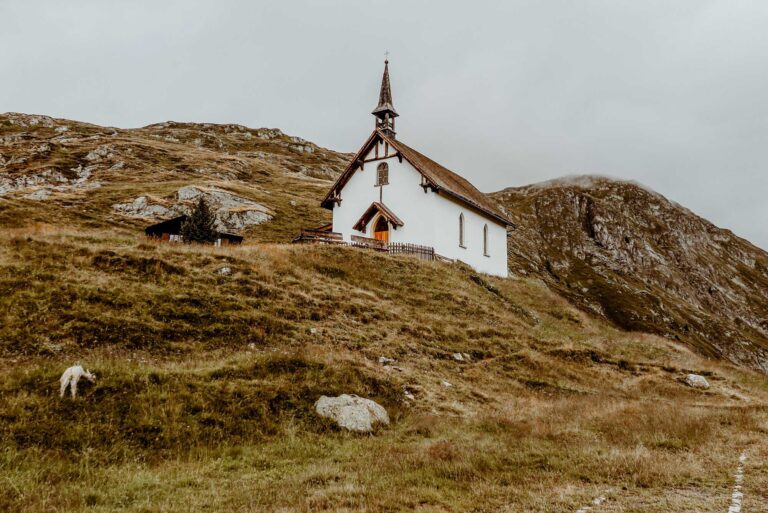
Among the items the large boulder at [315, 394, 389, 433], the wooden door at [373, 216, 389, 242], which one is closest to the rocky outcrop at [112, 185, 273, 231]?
the wooden door at [373, 216, 389, 242]

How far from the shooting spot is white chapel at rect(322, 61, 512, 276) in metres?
37.9

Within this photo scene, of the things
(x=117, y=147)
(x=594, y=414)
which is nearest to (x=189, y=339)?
(x=594, y=414)

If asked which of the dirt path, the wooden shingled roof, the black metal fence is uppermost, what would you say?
the wooden shingled roof

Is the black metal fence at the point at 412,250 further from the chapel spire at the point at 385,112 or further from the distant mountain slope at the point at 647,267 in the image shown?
the distant mountain slope at the point at 647,267

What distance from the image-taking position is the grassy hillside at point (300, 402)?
8.02 meters

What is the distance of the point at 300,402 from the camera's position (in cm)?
1238

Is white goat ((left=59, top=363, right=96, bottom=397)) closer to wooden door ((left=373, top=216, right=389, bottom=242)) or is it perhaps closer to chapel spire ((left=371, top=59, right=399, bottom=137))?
wooden door ((left=373, top=216, right=389, bottom=242))

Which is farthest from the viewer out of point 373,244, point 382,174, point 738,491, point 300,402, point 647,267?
point 647,267

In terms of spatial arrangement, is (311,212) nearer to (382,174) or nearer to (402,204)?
(382,174)

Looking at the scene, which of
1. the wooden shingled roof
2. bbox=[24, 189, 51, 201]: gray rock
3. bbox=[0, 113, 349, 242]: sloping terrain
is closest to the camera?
the wooden shingled roof

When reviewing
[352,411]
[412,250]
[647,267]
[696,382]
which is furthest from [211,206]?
[647,267]

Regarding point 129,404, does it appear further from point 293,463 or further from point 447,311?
point 447,311

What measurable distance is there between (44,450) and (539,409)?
12.2 m

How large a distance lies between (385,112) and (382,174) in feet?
20.9
